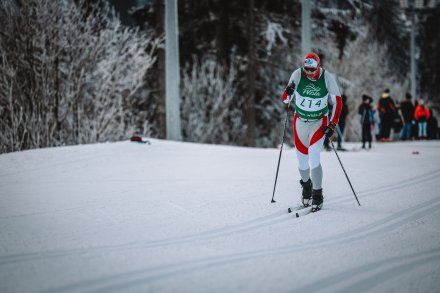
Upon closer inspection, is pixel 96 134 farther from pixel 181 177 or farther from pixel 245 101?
pixel 245 101

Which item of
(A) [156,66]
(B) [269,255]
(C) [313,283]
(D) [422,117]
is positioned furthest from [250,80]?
(C) [313,283]

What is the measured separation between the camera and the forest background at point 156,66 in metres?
11.6

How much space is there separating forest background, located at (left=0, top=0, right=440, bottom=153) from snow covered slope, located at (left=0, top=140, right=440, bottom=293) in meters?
3.17

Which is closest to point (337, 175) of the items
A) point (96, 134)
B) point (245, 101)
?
point (96, 134)

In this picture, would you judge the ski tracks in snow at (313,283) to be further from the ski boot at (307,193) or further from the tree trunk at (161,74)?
the tree trunk at (161,74)

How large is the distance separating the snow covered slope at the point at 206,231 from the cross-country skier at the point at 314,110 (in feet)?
1.72

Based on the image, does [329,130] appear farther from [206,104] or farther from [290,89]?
[206,104]

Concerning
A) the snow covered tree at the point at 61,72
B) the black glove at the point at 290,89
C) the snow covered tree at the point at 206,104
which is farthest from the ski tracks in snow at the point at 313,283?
the snow covered tree at the point at 206,104

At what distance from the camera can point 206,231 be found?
479cm

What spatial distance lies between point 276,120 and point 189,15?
6176 mm

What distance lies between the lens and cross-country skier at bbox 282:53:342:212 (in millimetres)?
5836

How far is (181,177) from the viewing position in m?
8.38

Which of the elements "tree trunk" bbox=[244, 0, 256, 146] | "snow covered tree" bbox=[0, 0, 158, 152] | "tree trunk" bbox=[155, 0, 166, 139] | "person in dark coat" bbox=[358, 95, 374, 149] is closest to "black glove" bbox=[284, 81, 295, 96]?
"snow covered tree" bbox=[0, 0, 158, 152]

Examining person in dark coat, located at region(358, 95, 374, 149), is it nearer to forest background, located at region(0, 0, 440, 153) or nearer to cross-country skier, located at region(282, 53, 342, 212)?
forest background, located at region(0, 0, 440, 153)
